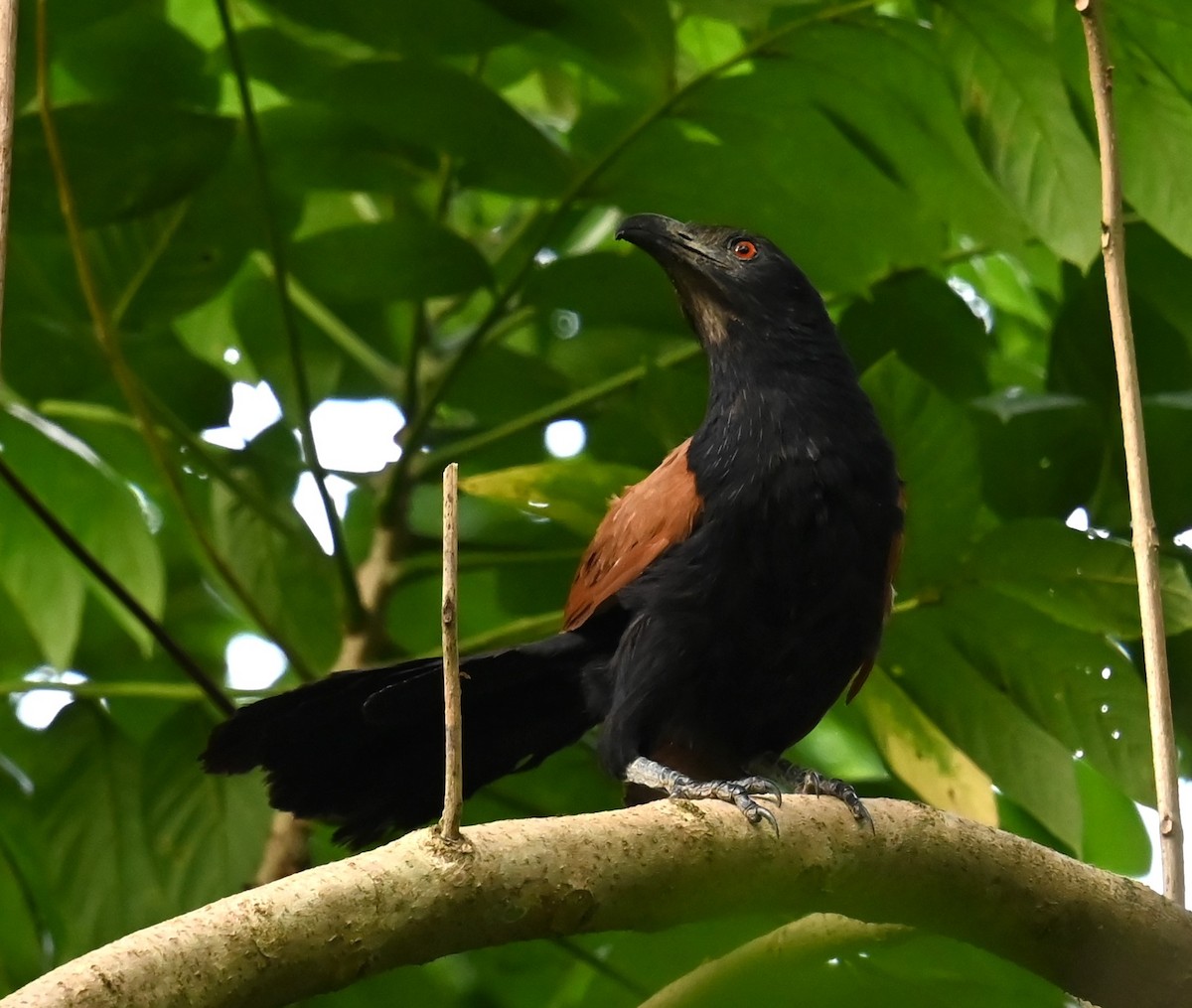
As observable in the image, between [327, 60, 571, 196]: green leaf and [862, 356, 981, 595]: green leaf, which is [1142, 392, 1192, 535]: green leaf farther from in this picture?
[327, 60, 571, 196]: green leaf

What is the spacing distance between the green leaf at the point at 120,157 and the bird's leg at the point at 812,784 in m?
1.48

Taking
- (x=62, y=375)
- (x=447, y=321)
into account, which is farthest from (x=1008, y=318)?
(x=62, y=375)

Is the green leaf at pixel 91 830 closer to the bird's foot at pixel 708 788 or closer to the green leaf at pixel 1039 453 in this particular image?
the bird's foot at pixel 708 788

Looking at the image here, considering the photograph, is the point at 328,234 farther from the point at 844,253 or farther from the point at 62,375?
the point at 844,253

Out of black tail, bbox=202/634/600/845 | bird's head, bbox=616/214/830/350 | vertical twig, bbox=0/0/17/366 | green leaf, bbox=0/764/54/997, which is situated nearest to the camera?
vertical twig, bbox=0/0/17/366

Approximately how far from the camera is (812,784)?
7.88 feet

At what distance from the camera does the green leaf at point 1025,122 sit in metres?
2.54

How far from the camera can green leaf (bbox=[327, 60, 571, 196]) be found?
2838mm

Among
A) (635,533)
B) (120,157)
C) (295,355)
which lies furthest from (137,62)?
(635,533)

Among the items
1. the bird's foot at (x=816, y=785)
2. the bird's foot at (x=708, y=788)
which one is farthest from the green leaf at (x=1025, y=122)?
the bird's foot at (x=708, y=788)

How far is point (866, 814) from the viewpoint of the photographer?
1784 mm

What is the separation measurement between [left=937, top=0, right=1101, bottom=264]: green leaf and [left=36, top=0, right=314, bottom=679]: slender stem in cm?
150

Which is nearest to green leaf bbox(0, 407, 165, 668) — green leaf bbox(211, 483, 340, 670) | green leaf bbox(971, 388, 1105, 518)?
green leaf bbox(211, 483, 340, 670)

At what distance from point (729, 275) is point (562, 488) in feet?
1.83
